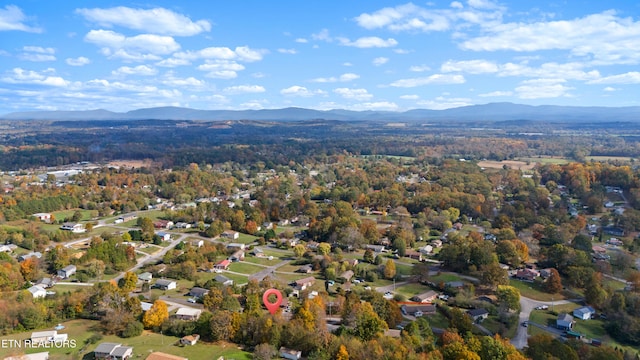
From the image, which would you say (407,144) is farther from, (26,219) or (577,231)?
(26,219)

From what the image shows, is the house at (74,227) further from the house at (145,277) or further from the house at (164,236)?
the house at (145,277)

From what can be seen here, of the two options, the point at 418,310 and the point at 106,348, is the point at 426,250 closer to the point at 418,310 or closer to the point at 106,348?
the point at 418,310

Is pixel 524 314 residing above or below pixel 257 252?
below

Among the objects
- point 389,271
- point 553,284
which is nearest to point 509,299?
point 553,284

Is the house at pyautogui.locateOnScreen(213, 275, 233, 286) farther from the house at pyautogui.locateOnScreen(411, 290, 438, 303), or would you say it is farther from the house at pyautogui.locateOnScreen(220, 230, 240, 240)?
the house at pyautogui.locateOnScreen(411, 290, 438, 303)

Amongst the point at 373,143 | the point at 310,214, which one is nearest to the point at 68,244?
→ the point at 310,214

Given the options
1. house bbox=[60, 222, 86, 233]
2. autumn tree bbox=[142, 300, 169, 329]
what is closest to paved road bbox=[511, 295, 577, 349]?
autumn tree bbox=[142, 300, 169, 329]
